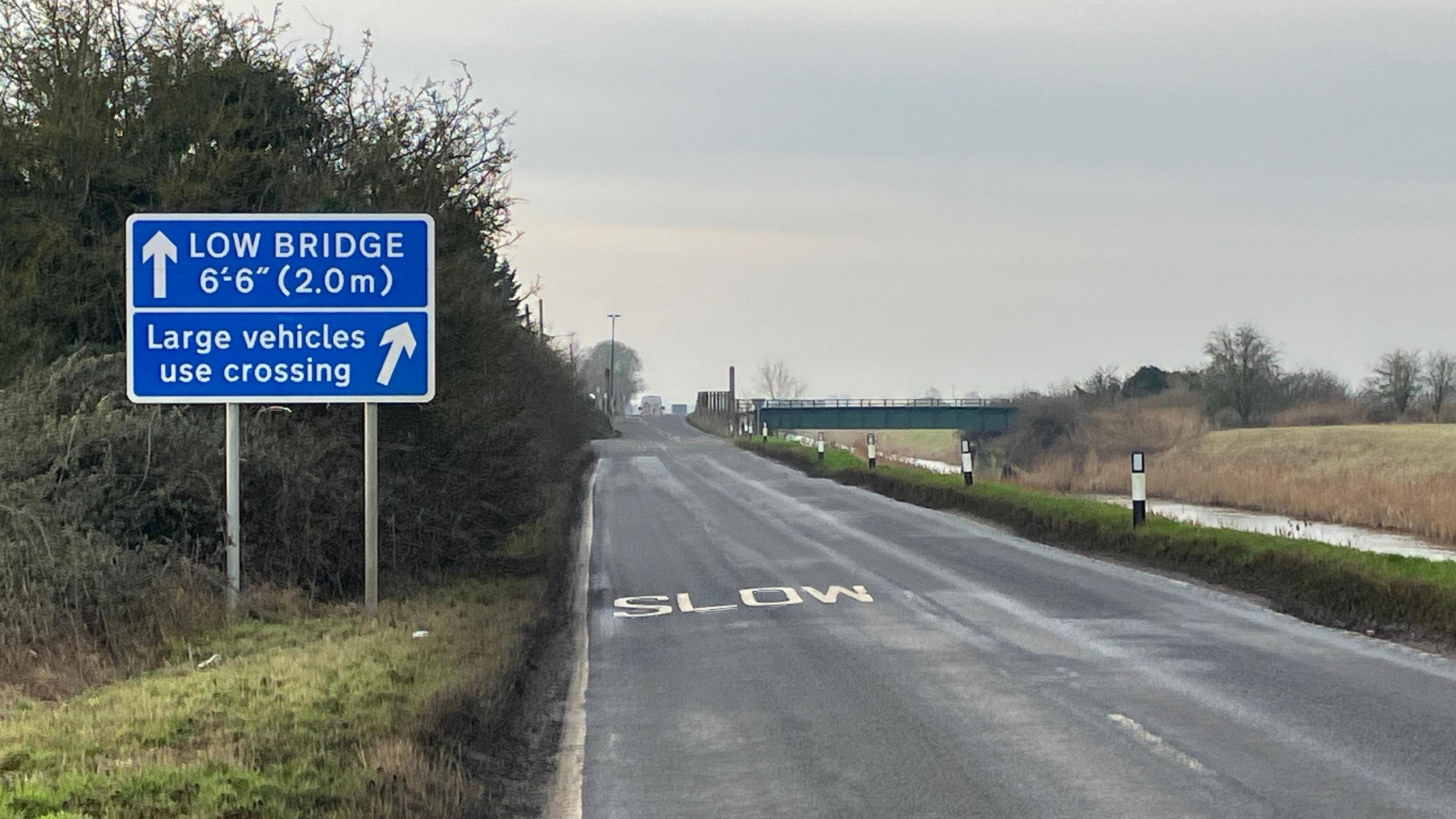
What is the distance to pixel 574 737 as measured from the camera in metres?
8.75

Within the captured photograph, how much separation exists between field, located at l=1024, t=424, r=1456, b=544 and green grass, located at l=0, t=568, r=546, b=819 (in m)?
18.2

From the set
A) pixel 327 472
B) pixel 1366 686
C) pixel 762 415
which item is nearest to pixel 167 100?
pixel 327 472

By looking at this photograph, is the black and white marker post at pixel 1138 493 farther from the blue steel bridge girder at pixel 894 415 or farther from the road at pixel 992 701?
the blue steel bridge girder at pixel 894 415

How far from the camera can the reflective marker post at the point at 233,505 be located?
13.0 meters

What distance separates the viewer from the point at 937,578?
54.0 ft

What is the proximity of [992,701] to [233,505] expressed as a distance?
283 inches

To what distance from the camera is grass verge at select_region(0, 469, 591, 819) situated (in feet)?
21.1

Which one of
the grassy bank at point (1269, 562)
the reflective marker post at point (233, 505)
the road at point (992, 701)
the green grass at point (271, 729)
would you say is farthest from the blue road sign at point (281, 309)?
the grassy bank at point (1269, 562)

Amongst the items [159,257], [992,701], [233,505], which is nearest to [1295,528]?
[992,701]

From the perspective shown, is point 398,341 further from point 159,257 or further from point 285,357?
point 159,257

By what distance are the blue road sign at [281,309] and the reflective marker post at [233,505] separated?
0.54 metres

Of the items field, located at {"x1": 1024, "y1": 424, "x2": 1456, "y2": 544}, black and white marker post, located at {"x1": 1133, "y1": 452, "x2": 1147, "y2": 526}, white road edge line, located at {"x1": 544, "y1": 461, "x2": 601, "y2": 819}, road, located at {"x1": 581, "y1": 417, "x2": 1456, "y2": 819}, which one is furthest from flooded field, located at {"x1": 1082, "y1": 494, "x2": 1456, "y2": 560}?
white road edge line, located at {"x1": 544, "y1": 461, "x2": 601, "y2": 819}

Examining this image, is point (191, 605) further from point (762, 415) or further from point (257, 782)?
point (762, 415)

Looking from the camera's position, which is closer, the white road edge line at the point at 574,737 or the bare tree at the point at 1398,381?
the white road edge line at the point at 574,737
